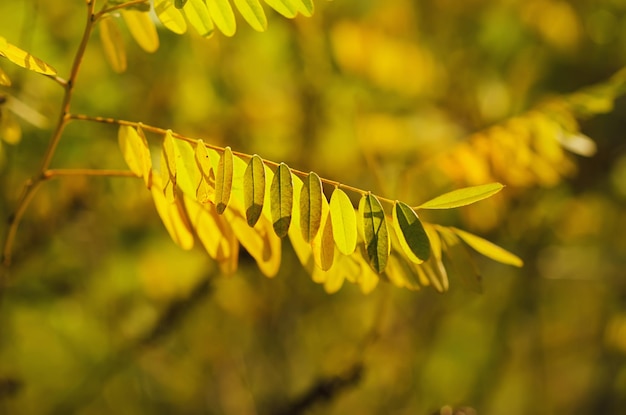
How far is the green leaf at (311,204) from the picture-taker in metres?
0.82

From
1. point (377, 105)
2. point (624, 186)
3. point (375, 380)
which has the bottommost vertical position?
point (375, 380)

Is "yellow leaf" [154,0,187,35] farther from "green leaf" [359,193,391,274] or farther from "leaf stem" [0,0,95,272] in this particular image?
"green leaf" [359,193,391,274]

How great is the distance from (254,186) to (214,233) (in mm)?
168

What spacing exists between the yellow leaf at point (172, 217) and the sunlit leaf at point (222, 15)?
0.59ft

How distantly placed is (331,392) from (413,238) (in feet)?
2.07

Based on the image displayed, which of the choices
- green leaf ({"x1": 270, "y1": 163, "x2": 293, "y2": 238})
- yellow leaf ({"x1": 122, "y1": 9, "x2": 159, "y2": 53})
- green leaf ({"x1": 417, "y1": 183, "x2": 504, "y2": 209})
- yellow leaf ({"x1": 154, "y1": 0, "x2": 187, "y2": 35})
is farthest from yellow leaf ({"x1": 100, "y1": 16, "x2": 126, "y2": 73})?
green leaf ({"x1": 417, "y1": 183, "x2": 504, "y2": 209})

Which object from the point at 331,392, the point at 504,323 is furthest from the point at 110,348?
the point at 504,323

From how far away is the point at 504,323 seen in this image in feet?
8.14

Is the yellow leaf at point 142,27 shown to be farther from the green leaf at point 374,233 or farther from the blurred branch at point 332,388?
the blurred branch at point 332,388

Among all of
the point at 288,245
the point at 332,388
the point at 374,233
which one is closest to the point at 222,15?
the point at 374,233

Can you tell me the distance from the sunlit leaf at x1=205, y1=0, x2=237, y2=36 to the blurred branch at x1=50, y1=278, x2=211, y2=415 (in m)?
0.80

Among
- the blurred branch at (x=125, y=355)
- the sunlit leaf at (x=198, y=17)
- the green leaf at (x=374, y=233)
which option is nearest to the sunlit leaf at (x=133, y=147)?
the sunlit leaf at (x=198, y=17)

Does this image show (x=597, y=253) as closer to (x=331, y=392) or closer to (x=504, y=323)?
(x=504, y=323)

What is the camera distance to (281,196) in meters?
0.82
